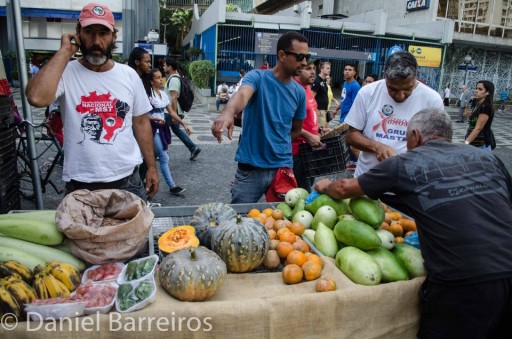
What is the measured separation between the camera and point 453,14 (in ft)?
86.8

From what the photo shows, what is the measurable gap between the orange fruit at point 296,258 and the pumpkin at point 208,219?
471 mm

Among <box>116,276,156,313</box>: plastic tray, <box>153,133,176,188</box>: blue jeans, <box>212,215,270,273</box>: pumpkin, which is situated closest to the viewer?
<box>116,276,156,313</box>: plastic tray

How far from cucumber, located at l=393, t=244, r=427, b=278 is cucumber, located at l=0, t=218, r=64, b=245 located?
1.99 meters

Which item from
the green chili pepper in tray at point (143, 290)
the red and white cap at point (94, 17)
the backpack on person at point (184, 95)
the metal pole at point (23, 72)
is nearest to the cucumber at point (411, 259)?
the green chili pepper in tray at point (143, 290)

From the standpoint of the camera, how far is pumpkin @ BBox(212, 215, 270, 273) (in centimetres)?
222

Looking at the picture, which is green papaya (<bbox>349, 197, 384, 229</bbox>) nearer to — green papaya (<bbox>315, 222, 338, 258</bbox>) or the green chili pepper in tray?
green papaya (<bbox>315, 222, 338, 258</bbox>)

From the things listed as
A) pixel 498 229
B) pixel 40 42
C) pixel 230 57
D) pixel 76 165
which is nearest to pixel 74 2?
pixel 40 42

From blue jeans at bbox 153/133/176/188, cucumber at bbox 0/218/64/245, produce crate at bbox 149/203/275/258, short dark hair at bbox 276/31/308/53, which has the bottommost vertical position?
blue jeans at bbox 153/133/176/188

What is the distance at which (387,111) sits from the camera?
338cm

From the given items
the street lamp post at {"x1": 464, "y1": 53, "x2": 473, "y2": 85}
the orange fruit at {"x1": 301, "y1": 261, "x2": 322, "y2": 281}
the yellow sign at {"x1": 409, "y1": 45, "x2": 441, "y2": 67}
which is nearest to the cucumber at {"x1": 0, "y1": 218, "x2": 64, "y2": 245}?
the orange fruit at {"x1": 301, "y1": 261, "x2": 322, "y2": 281}

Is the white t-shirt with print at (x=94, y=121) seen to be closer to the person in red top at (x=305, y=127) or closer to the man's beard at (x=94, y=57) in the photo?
the man's beard at (x=94, y=57)

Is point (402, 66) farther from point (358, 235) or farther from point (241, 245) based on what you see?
point (241, 245)

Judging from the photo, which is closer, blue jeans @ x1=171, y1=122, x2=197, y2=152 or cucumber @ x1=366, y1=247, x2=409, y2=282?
cucumber @ x1=366, y1=247, x2=409, y2=282

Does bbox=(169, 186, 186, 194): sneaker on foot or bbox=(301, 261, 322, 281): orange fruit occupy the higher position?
bbox=(301, 261, 322, 281): orange fruit
